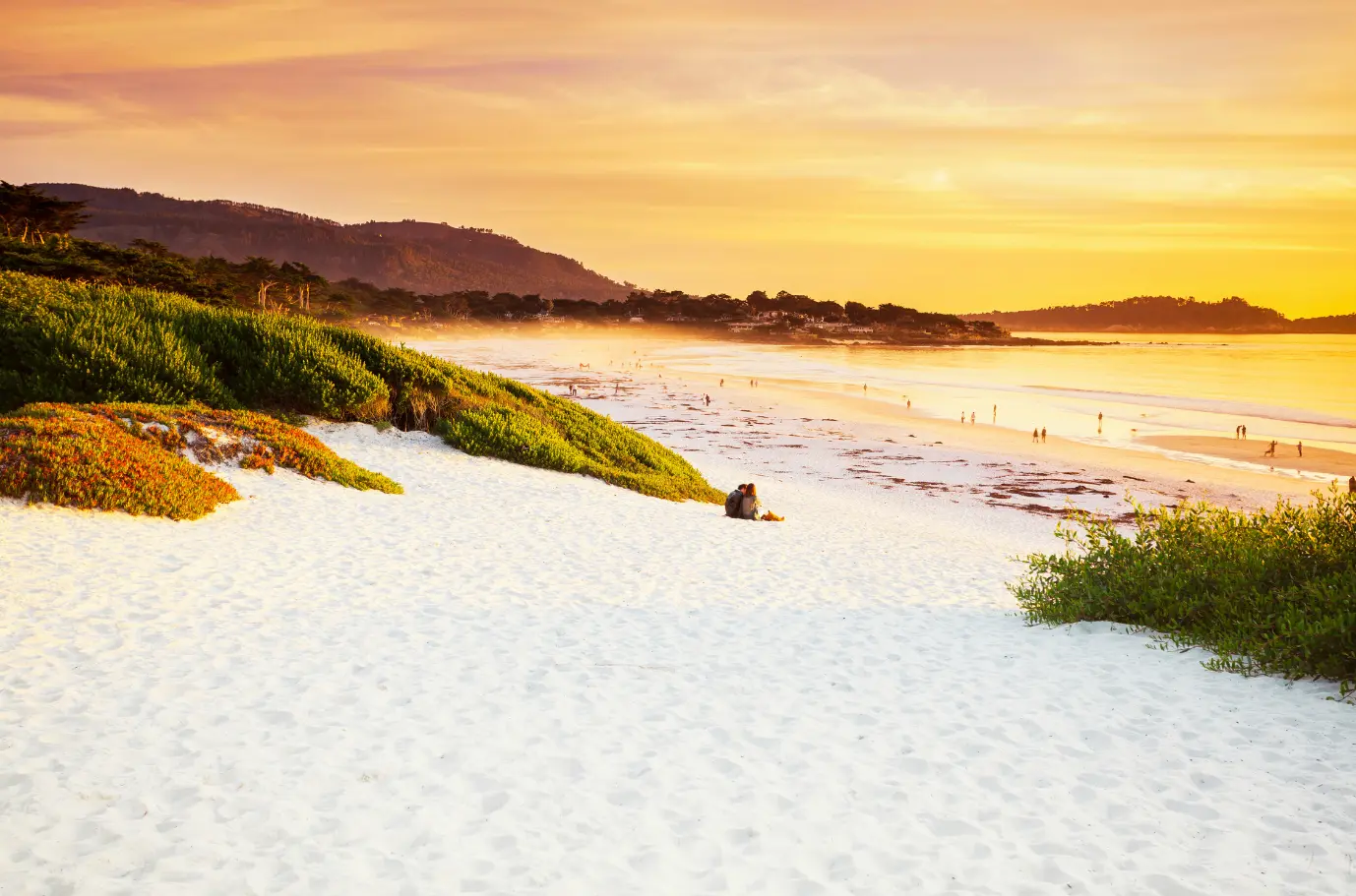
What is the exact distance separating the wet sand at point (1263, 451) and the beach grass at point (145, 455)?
39.1 m

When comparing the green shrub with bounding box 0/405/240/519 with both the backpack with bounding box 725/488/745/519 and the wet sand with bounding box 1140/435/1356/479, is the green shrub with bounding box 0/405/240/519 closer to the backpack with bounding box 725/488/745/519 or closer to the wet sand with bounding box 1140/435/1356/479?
the backpack with bounding box 725/488/745/519

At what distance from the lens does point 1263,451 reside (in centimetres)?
4025

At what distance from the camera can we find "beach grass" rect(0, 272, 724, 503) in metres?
19.1

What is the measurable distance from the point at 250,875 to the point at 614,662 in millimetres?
4360

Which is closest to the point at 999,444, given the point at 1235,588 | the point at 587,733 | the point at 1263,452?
Result: the point at 1263,452

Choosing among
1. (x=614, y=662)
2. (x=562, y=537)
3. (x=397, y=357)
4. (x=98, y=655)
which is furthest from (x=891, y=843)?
(x=397, y=357)

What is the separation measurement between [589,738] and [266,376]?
18.1 metres

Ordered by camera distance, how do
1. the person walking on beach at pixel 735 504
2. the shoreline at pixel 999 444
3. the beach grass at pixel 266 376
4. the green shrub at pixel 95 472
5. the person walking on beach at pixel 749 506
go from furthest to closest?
the shoreline at pixel 999 444
the person walking on beach at pixel 735 504
the person walking on beach at pixel 749 506
the beach grass at pixel 266 376
the green shrub at pixel 95 472

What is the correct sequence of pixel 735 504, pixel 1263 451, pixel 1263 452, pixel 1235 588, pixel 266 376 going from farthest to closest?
pixel 1263 451, pixel 1263 452, pixel 266 376, pixel 735 504, pixel 1235 588

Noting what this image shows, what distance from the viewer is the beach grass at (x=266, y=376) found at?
62.8 ft

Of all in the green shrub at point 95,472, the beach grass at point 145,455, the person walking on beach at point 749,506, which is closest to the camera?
the green shrub at point 95,472

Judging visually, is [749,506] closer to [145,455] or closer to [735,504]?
[735,504]

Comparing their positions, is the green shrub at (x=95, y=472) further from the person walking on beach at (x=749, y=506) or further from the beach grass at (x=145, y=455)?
the person walking on beach at (x=749, y=506)

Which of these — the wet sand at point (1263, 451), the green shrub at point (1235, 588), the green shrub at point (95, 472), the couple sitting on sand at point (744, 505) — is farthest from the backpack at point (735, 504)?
the wet sand at point (1263, 451)
